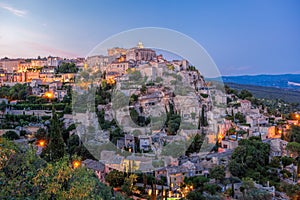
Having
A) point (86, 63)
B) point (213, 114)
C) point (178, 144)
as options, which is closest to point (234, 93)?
point (213, 114)

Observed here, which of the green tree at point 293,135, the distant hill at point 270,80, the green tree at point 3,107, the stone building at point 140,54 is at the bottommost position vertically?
the green tree at point 293,135

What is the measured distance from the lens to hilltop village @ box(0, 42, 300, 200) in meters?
6.76

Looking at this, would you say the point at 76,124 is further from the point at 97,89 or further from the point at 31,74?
the point at 31,74

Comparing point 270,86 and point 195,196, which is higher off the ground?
point 270,86

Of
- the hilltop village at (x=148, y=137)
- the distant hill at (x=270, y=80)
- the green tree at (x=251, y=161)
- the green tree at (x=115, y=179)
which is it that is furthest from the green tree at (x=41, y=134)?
the distant hill at (x=270, y=80)

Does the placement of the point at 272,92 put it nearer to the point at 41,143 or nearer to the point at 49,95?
the point at 49,95

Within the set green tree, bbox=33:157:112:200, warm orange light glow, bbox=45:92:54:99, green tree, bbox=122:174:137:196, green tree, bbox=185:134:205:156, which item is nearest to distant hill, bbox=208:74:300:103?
warm orange light glow, bbox=45:92:54:99

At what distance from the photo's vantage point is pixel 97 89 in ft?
52.8

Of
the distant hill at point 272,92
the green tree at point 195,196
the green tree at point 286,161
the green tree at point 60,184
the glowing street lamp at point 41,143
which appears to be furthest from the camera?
the distant hill at point 272,92

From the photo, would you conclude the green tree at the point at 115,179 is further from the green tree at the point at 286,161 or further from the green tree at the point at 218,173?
the green tree at the point at 286,161

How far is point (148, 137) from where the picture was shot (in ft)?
32.1

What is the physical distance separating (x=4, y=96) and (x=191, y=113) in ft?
35.7

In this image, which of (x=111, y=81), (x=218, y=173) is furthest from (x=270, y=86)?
(x=218, y=173)

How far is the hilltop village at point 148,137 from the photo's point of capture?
6.76m
